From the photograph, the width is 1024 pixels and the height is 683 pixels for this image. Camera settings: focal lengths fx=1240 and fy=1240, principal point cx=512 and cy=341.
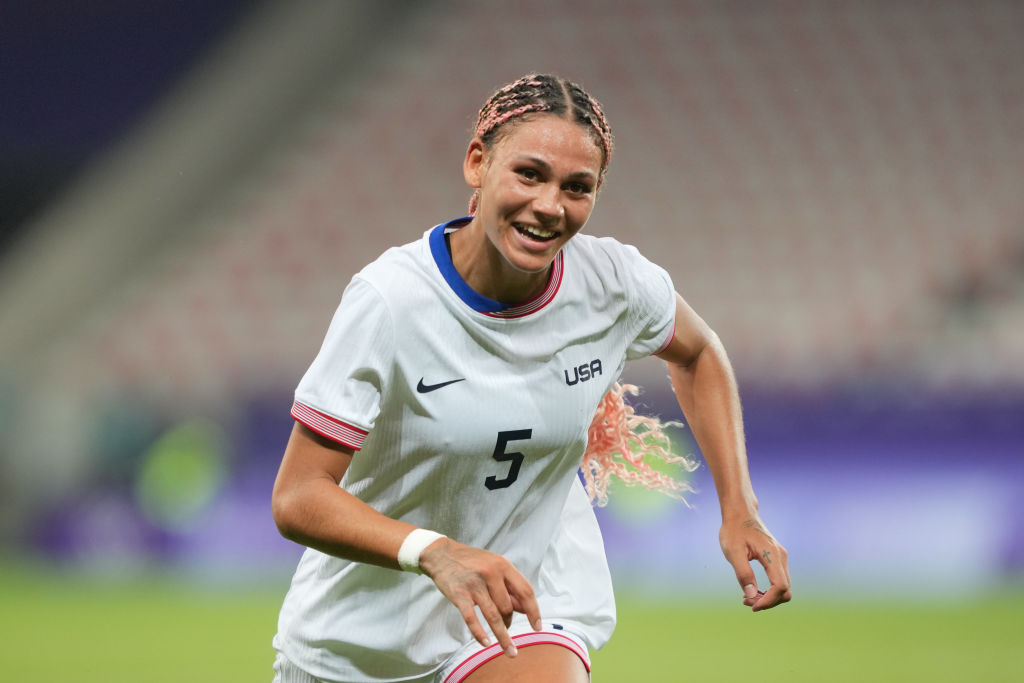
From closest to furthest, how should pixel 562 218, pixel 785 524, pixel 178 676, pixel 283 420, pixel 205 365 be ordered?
pixel 562 218 → pixel 178 676 → pixel 785 524 → pixel 283 420 → pixel 205 365

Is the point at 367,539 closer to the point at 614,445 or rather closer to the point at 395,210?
the point at 614,445

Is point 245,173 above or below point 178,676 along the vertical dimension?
above

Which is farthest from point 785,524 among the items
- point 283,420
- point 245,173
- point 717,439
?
point 245,173

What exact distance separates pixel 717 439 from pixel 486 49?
Result: 7656 mm

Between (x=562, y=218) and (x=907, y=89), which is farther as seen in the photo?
(x=907, y=89)

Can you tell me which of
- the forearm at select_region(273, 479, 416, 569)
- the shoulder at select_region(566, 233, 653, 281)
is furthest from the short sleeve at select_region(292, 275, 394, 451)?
the shoulder at select_region(566, 233, 653, 281)

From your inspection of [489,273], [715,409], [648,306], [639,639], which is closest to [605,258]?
[648,306]

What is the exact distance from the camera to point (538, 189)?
7.86ft

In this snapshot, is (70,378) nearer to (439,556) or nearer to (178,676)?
(178,676)

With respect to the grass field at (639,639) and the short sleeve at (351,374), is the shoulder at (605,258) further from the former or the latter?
the grass field at (639,639)

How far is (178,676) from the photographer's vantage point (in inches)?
209

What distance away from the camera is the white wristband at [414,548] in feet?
6.77

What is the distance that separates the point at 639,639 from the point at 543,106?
4207 millimetres

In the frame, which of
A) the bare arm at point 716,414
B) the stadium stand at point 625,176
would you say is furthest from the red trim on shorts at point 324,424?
the stadium stand at point 625,176
